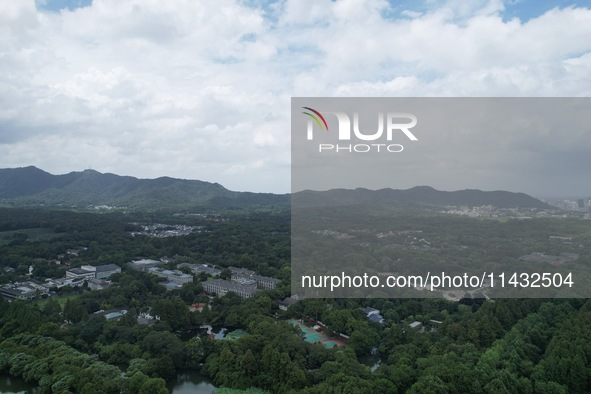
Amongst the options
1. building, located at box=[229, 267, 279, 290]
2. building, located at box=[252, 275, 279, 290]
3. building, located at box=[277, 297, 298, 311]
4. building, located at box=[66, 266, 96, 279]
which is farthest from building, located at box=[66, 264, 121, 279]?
building, located at box=[277, 297, 298, 311]

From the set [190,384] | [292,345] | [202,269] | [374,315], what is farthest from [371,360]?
[202,269]

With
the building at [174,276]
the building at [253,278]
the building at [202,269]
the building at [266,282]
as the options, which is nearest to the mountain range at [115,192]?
the building at [202,269]

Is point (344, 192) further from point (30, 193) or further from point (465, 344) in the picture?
point (30, 193)

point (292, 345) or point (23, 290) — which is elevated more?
point (292, 345)

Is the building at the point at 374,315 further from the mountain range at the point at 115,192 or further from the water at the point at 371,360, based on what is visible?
the mountain range at the point at 115,192

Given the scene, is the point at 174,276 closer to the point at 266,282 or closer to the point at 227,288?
the point at 227,288

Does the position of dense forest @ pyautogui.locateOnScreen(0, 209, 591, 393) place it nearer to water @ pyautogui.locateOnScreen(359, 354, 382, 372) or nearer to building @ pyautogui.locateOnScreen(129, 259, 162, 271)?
water @ pyautogui.locateOnScreen(359, 354, 382, 372)
